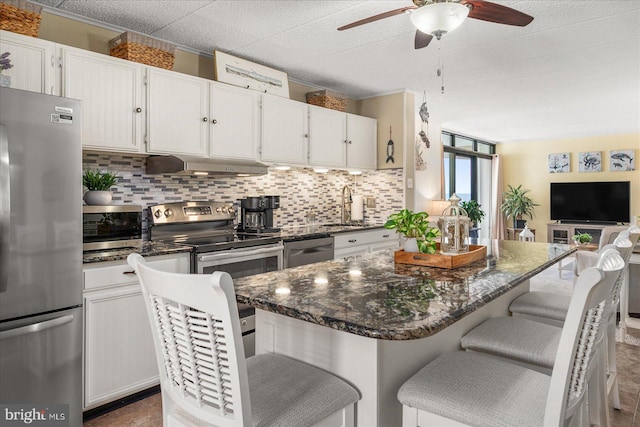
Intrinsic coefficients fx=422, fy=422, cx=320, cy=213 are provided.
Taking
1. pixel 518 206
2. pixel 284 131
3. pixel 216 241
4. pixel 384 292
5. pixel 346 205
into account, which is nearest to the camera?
pixel 384 292

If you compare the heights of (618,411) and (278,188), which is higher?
(278,188)

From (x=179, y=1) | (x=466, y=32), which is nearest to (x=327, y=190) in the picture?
(x=466, y=32)

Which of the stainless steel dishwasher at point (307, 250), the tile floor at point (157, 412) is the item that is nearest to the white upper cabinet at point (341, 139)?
the stainless steel dishwasher at point (307, 250)

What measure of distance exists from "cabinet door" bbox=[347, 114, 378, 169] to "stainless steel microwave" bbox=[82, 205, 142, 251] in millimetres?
2479

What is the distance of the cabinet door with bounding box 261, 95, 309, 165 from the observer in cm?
371

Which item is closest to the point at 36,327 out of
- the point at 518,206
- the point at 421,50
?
the point at 421,50

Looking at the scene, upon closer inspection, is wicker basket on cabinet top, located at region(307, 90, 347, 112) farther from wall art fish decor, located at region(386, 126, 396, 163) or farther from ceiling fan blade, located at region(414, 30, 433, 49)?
ceiling fan blade, located at region(414, 30, 433, 49)

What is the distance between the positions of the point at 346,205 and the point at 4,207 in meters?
3.63

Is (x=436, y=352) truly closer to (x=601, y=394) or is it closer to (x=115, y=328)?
(x=601, y=394)

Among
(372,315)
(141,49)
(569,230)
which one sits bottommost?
(569,230)

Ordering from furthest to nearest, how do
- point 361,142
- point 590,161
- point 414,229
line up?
point 590,161, point 361,142, point 414,229

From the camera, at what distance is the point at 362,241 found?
421 centimetres

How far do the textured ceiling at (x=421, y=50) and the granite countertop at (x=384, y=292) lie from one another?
1733 mm

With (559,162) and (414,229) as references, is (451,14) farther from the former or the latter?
(559,162)
